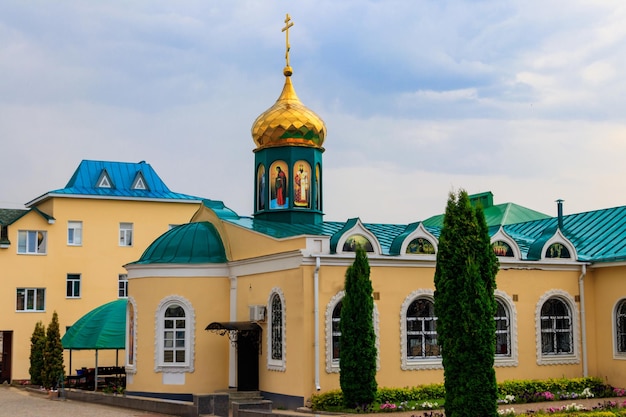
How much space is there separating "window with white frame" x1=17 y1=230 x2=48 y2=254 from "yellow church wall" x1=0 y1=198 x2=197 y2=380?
0.15 metres

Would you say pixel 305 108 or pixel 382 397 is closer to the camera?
pixel 382 397

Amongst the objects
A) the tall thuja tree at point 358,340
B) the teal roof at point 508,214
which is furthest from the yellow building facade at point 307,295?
the teal roof at point 508,214

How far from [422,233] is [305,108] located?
5722 mm

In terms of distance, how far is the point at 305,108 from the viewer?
2508 centimetres

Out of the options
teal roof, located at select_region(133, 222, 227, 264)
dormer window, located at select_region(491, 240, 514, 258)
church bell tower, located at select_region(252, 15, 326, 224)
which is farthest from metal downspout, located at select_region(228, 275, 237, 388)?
dormer window, located at select_region(491, 240, 514, 258)

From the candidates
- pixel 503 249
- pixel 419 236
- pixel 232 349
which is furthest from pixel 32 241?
pixel 503 249

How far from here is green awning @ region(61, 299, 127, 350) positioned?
24.9 m

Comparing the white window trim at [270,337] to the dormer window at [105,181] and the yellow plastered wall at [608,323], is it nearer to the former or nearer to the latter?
the yellow plastered wall at [608,323]

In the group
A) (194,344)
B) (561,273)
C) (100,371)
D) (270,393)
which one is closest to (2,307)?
(100,371)

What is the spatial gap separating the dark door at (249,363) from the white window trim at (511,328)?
19.3ft

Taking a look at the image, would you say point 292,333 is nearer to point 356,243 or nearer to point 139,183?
point 356,243

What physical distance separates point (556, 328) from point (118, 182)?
1970 cm

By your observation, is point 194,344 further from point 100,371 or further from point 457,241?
point 457,241

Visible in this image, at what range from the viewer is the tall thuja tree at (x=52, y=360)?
2833 cm
